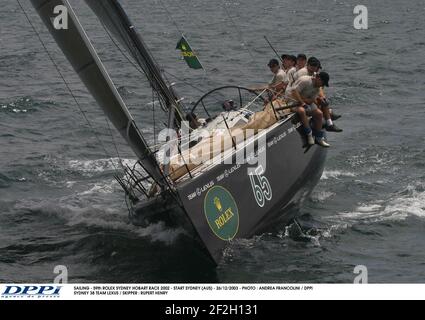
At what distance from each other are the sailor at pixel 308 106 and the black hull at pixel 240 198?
0.18m

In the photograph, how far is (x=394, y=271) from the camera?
1162cm

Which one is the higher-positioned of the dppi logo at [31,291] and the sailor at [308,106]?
the sailor at [308,106]

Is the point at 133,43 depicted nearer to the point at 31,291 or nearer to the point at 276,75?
the point at 276,75

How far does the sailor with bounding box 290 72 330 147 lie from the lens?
13.5m

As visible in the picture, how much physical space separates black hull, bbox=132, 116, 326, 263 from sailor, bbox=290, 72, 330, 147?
0.18 metres

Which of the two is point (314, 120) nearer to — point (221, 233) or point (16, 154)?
point (221, 233)

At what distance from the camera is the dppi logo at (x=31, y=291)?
937 cm

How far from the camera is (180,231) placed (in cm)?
1202

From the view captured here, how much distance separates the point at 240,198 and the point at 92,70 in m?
2.88

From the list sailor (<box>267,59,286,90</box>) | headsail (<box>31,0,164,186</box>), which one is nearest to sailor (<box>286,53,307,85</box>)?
sailor (<box>267,59,286,90</box>)

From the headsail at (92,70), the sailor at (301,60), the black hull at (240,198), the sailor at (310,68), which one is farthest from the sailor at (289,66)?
the headsail at (92,70)

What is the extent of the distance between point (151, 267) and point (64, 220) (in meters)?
2.92

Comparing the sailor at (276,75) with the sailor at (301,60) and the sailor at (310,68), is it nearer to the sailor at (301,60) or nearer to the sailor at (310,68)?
the sailor at (301,60)

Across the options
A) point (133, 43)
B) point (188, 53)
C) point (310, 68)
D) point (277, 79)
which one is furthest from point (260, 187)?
→ point (188, 53)
